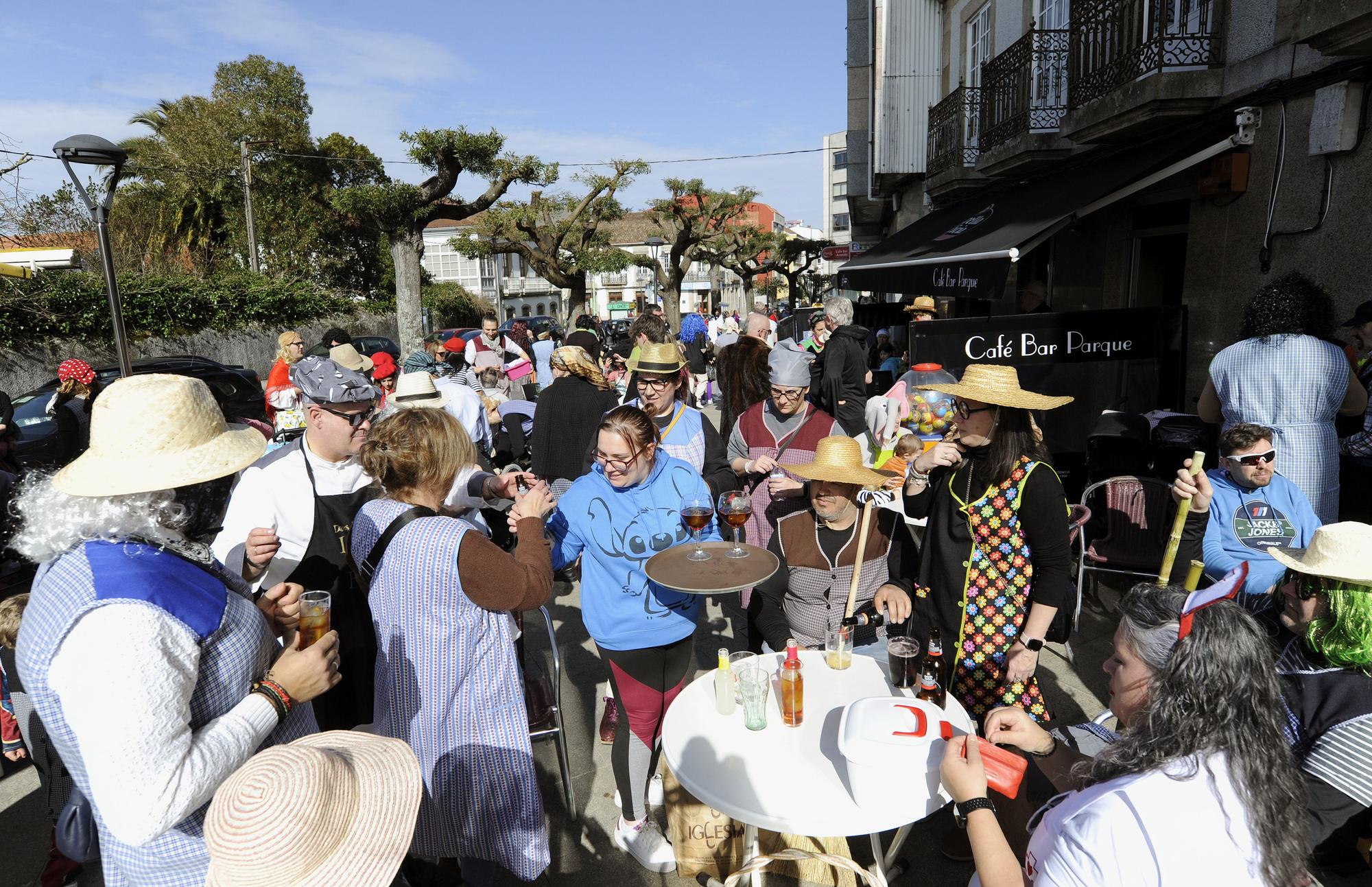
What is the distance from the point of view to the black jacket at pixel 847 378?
21.1ft

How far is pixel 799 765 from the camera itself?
2283mm

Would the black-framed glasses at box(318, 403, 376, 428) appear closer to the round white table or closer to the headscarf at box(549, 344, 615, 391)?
the round white table

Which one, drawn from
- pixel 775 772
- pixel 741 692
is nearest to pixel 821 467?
pixel 741 692

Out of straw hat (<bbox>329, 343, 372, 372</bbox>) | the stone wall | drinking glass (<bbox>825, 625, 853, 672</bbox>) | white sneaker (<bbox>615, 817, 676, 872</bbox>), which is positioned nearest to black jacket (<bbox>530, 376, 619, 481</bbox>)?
straw hat (<bbox>329, 343, 372, 372</bbox>)

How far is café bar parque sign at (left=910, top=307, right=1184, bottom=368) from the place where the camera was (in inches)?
226

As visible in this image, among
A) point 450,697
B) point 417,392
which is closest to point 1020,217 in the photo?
point 417,392

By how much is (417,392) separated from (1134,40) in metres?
7.20

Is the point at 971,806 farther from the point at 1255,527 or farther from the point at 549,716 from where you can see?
the point at 1255,527

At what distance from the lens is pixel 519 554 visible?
237 cm

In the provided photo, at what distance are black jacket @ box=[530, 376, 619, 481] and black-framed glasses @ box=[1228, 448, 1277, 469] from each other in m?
3.47

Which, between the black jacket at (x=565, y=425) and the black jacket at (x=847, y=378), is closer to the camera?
the black jacket at (x=565, y=425)

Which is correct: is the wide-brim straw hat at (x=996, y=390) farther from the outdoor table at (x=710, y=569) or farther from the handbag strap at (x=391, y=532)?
the handbag strap at (x=391, y=532)

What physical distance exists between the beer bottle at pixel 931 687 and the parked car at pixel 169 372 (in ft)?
29.2

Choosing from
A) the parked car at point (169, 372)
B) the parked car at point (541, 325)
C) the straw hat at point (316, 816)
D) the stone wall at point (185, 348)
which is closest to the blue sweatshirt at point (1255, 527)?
the straw hat at point (316, 816)
